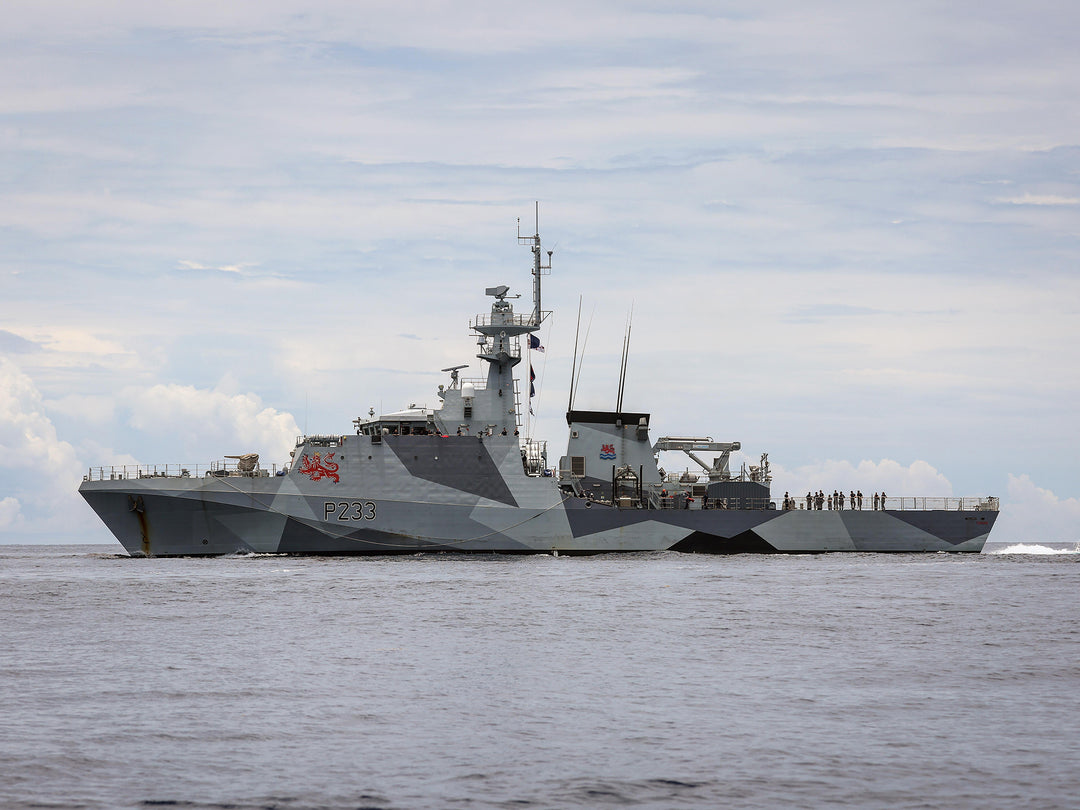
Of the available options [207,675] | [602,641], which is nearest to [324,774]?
[207,675]

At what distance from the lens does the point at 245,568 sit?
36438 millimetres

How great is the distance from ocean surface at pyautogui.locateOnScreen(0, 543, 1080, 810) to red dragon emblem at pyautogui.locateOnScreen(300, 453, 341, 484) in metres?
10.2

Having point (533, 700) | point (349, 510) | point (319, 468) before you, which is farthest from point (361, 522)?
point (533, 700)

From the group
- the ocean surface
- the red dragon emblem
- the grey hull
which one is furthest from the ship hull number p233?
the ocean surface

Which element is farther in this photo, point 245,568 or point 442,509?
point 442,509

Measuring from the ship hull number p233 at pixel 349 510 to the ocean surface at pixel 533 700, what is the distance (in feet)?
32.7

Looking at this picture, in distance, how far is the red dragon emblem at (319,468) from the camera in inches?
1516

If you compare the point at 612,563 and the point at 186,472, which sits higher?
the point at 186,472

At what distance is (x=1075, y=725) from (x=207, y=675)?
1129 cm

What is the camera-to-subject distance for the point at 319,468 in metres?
38.5

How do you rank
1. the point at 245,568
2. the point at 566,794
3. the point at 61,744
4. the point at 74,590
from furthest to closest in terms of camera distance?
the point at 245,568 < the point at 74,590 < the point at 61,744 < the point at 566,794

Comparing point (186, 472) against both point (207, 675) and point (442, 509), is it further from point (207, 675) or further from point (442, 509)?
point (207, 675)

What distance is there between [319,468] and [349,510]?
1.77m

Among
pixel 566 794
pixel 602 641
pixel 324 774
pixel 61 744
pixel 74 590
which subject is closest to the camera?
pixel 566 794
